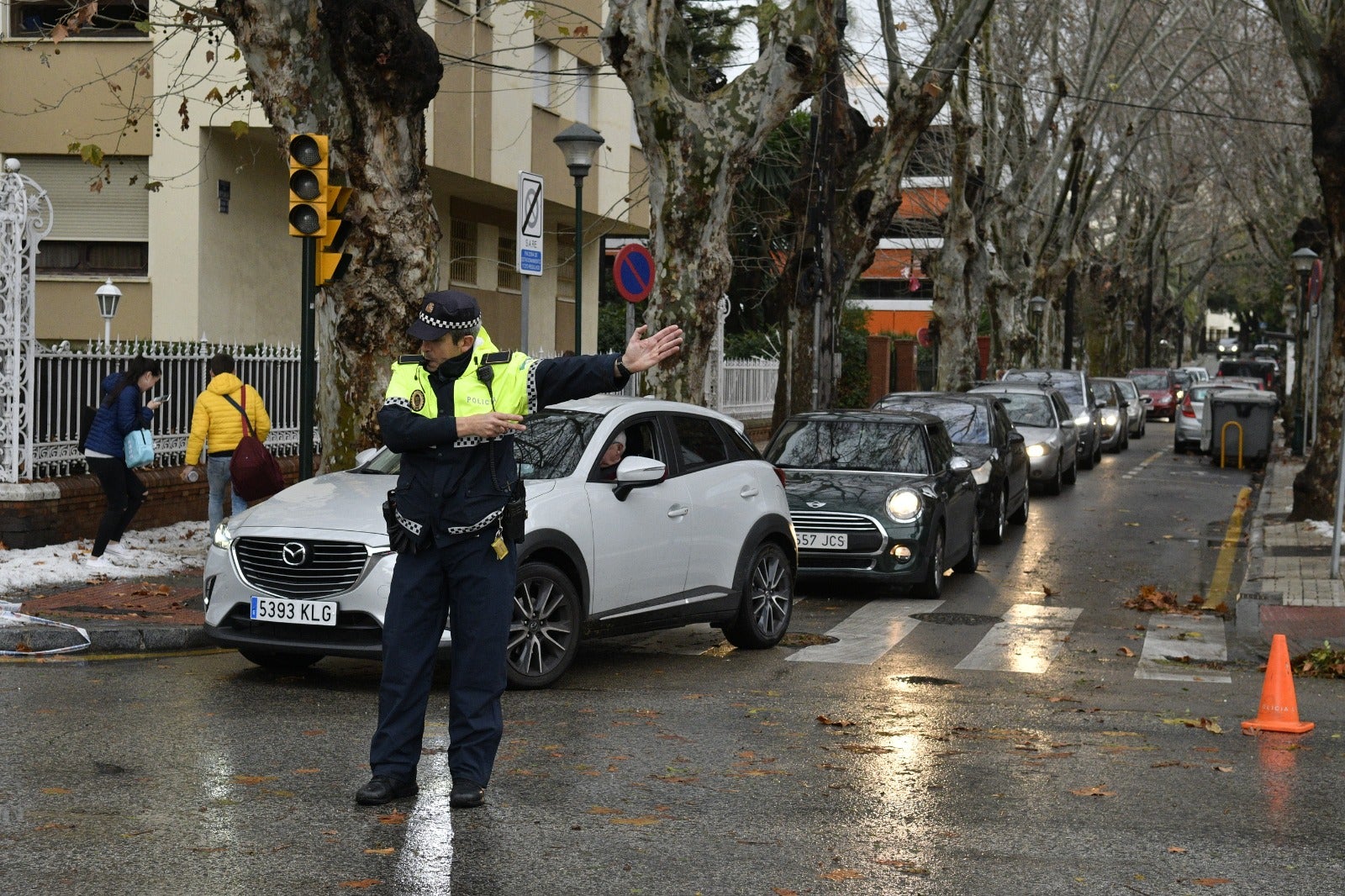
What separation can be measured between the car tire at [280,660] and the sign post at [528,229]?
5.29 m

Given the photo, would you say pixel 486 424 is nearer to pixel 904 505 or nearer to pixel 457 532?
pixel 457 532

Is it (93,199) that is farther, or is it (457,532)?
(93,199)

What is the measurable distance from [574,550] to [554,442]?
880mm

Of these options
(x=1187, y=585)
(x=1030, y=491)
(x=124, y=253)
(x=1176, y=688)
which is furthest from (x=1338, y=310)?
(x=124, y=253)

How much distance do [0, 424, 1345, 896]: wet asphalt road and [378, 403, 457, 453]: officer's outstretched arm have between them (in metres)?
1.35

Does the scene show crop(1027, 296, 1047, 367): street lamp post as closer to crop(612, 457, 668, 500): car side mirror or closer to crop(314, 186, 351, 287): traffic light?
crop(314, 186, 351, 287): traffic light

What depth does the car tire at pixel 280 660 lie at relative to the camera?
9.38 meters

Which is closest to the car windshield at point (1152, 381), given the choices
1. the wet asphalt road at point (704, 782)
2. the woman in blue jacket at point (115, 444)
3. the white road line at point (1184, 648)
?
the white road line at point (1184, 648)

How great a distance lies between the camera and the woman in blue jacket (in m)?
13.8

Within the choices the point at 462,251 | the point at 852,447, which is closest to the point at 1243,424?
the point at 462,251

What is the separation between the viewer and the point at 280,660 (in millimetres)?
9508

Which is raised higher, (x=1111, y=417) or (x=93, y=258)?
(x=93, y=258)

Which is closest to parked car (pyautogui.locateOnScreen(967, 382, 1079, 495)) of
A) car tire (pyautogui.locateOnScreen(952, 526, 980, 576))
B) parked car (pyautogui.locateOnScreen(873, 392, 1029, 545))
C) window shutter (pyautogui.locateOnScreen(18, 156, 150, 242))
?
parked car (pyautogui.locateOnScreen(873, 392, 1029, 545))

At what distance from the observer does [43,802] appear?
6.20 m
